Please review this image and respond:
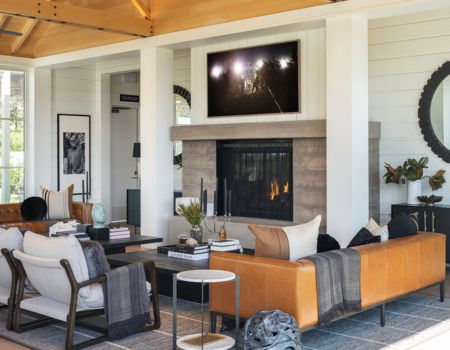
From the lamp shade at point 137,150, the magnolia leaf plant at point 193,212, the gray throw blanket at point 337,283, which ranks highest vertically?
the lamp shade at point 137,150

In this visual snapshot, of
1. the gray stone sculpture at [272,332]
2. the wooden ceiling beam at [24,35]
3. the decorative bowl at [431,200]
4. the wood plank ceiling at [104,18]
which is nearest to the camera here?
the gray stone sculpture at [272,332]

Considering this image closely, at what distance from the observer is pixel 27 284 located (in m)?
5.65

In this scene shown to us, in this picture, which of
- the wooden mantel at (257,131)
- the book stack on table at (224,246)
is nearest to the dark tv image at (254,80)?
the wooden mantel at (257,131)

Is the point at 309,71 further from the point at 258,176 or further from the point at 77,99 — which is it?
the point at 77,99

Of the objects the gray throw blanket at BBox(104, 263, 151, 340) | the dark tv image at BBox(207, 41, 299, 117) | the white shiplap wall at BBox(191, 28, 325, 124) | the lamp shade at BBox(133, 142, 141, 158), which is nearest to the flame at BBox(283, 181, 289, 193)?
the white shiplap wall at BBox(191, 28, 325, 124)

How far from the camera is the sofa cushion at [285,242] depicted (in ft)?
16.3

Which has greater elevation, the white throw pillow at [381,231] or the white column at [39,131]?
the white column at [39,131]

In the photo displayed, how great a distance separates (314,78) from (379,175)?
163cm

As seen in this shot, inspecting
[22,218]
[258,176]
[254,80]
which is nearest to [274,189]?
[258,176]

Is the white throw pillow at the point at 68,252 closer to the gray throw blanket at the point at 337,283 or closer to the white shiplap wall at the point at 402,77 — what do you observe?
the gray throw blanket at the point at 337,283

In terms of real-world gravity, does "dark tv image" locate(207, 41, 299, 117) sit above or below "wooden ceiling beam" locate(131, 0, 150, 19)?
below

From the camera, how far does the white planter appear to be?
28.0ft

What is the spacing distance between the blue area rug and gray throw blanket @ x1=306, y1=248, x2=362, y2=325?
0.84ft

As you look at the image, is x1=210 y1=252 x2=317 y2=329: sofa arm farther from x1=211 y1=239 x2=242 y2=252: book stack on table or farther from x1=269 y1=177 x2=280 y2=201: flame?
x1=269 y1=177 x2=280 y2=201: flame
